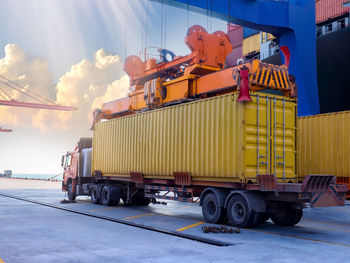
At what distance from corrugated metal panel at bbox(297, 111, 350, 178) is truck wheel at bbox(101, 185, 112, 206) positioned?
778 cm

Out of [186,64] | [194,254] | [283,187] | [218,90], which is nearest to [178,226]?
[283,187]

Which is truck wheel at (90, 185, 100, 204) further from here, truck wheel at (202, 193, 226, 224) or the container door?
the container door

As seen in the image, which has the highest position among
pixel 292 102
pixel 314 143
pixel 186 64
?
pixel 186 64

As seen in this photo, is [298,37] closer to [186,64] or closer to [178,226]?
[186,64]

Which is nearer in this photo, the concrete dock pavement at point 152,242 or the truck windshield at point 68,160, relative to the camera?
the concrete dock pavement at point 152,242

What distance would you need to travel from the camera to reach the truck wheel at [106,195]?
1694 cm

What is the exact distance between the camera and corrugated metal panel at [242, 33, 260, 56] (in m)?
41.4

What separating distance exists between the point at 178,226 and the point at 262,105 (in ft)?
13.5

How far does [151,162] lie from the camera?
47.9ft

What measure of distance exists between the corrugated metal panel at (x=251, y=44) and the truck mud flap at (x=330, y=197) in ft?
105

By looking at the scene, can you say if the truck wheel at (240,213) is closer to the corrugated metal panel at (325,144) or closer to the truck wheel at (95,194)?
the corrugated metal panel at (325,144)

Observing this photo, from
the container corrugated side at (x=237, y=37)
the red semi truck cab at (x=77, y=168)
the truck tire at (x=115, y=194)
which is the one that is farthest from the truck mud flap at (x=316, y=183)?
the container corrugated side at (x=237, y=37)

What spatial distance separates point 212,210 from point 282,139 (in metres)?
2.92

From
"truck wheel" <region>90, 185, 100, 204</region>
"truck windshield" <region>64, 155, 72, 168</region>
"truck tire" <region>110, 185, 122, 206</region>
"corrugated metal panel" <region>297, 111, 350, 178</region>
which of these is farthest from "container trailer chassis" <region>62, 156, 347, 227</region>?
"truck windshield" <region>64, 155, 72, 168</region>
